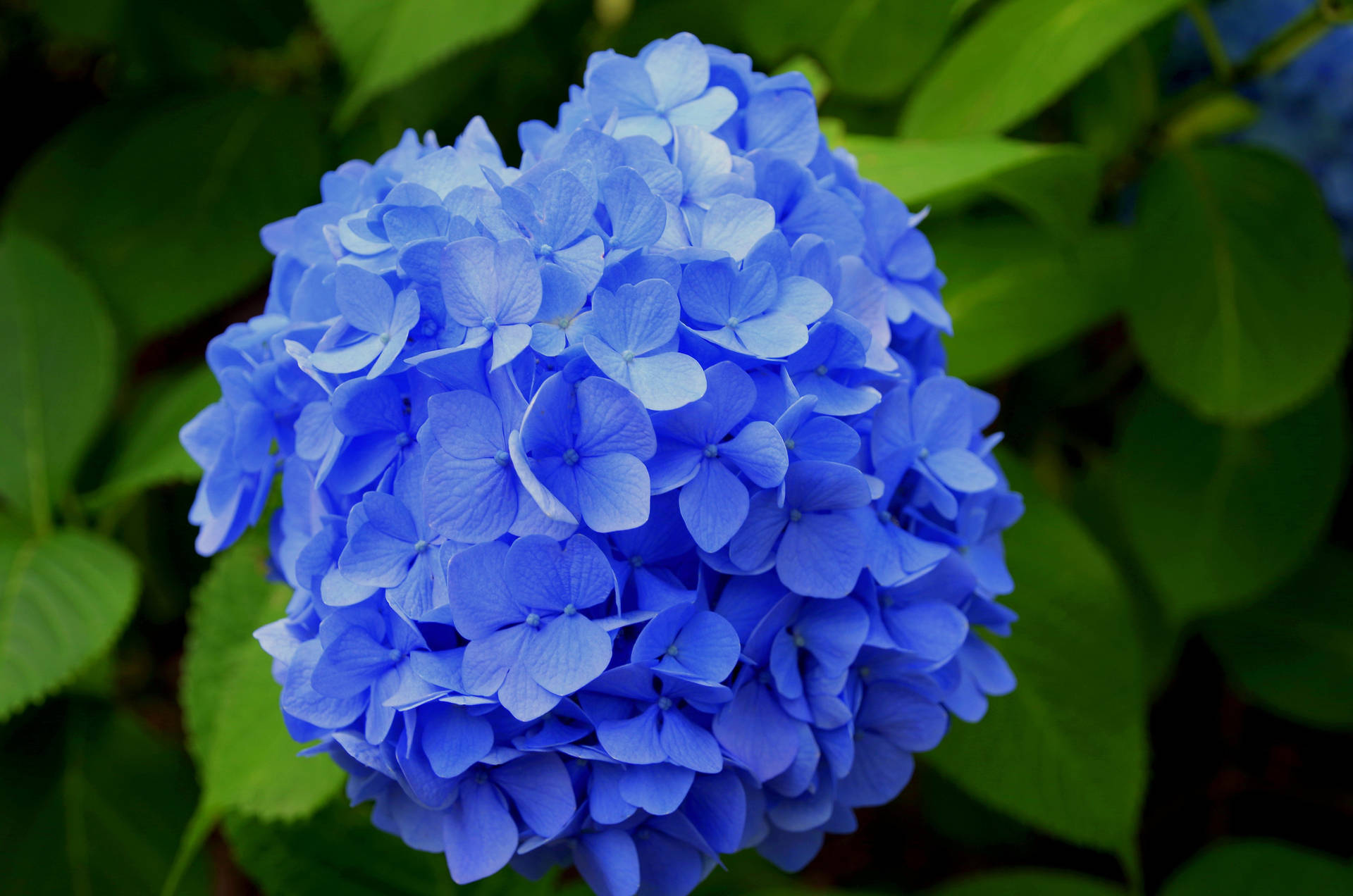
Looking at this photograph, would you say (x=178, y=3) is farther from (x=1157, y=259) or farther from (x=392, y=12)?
(x=1157, y=259)

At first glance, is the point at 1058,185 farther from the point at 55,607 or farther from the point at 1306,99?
the point at 55,607

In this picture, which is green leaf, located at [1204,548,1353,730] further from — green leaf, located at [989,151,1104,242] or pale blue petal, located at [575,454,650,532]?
pale blue petal, located at [575,454,650,532]

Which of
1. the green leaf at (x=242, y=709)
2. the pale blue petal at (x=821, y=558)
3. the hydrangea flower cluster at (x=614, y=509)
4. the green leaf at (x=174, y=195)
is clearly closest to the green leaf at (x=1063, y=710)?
the hydrangea flower cluster at (x=614, y=509)

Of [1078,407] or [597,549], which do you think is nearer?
[597,549]

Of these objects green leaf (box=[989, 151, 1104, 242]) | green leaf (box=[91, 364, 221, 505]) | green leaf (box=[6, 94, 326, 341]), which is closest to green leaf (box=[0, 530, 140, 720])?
green leaf (box=[91, 364, 221, 505])

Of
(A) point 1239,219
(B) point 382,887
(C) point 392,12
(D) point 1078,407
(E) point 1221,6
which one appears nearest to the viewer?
(B) point 382,887

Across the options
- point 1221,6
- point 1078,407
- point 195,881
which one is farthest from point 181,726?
point 1221,6

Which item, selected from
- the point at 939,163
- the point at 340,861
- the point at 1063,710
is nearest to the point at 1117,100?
the point at 939,163
